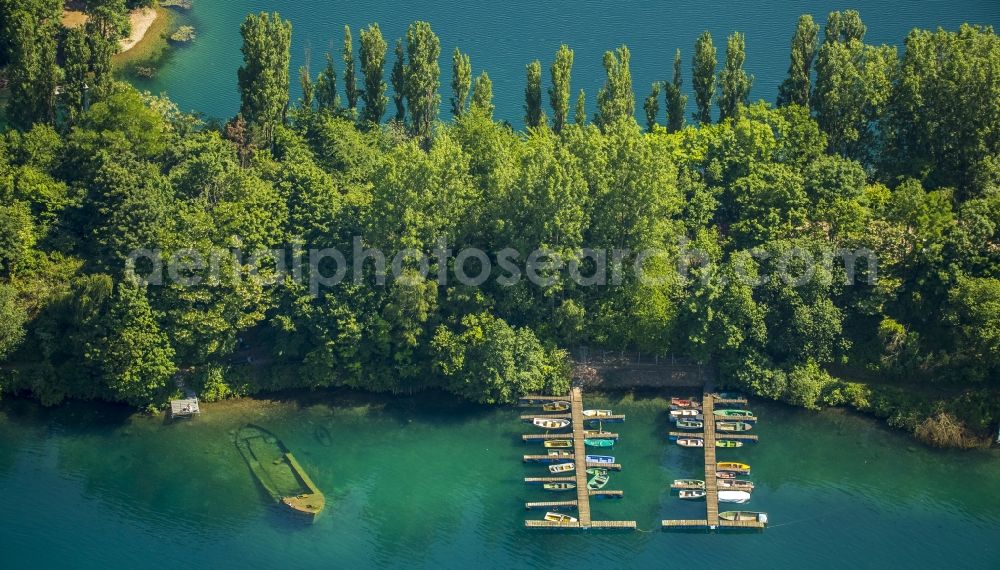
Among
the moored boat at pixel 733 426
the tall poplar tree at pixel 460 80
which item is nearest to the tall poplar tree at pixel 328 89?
the tall poplar tree at pixel 460 80

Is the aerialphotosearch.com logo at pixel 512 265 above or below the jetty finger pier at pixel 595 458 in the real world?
above

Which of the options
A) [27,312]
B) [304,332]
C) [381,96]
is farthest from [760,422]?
[27,312]

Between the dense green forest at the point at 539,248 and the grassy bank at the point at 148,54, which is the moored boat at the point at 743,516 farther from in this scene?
the grassy bank at the point at 148,54

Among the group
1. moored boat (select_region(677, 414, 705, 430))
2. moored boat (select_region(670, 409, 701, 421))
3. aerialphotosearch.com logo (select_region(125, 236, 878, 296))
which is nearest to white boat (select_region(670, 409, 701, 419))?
moored boat (select_region(670, 409, 701, 421))

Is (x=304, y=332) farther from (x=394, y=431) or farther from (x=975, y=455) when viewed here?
(x=975, y=455)

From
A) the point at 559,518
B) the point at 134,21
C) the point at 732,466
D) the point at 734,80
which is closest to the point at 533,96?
the point at 734,80

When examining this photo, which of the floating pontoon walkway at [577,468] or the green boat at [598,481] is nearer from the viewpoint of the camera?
the floating pontoon walkway at [577,468]
